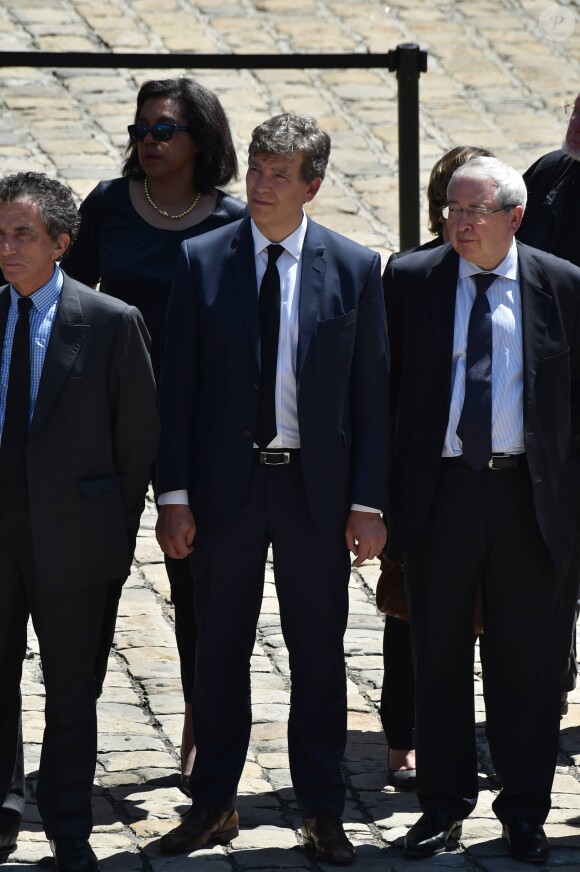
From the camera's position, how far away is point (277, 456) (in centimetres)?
452

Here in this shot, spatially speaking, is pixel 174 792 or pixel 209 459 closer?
pixel 209 459

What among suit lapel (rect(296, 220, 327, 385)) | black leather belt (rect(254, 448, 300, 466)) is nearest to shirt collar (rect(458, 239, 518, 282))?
suit lapel (rect(296, 220, 327, 385))

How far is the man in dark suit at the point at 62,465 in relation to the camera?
4324mm

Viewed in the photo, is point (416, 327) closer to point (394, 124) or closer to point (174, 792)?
point (174, 792)

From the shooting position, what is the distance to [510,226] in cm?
457

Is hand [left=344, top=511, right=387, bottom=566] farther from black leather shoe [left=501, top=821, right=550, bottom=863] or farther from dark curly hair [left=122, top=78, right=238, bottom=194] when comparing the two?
dark curly hair [left=122, top=78, right=238, bottom=194]

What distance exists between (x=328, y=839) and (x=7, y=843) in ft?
3.12

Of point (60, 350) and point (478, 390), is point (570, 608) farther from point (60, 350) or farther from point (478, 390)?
point (60, 350)

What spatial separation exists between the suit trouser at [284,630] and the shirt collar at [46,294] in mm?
775

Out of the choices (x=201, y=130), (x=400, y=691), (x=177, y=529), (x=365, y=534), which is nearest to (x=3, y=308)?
(x=177, y=529)

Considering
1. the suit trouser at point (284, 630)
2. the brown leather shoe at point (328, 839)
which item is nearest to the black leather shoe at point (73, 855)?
the suit trouser at point (284, 630)

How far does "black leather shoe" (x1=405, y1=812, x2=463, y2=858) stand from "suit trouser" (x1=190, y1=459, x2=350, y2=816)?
236 millimetres

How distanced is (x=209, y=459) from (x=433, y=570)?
0.75 meters

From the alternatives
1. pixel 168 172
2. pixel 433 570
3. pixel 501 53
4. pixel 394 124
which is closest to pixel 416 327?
pixel 433 570
